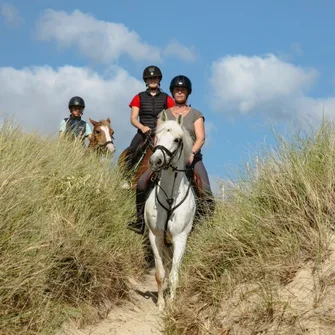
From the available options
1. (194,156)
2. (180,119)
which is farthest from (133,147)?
(180,119)

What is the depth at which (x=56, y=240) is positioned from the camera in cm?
698

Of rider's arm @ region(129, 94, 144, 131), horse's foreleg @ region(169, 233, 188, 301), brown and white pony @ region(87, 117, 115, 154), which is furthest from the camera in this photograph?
brown and white pony @ region(87, 117, 115, 154)

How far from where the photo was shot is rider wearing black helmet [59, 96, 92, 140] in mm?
13317

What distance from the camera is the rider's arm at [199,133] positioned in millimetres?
8961

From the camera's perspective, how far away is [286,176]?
279 inches

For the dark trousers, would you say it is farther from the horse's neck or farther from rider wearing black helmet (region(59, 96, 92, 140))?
the horse's neck

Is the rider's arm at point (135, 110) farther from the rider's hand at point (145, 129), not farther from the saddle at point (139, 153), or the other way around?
the saddle at point (139, 153)

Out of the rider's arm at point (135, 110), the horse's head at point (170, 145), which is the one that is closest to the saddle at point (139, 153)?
the rider's arm at point (135, 110)

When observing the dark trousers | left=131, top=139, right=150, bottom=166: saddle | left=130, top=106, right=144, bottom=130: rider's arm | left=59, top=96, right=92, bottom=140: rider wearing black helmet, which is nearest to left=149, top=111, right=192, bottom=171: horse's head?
left=131, top=139, right=150, bottom=166: saddle

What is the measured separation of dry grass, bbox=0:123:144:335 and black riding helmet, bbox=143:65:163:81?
224 centimetres

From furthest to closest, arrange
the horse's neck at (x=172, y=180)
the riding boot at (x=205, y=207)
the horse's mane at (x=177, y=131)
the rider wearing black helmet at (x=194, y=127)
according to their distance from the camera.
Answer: the rider wearing black helmet at (x=194, y=127)
the riding boot at (x=205, y=207)
the horse's neck at (x=172, y=180)
the horse's mane at (x=177, y=131)

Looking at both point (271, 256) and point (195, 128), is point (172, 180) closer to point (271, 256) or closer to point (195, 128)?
point (195, 128)

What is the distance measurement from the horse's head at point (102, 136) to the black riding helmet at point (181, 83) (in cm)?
297

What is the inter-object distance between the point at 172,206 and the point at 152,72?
4001 mm
